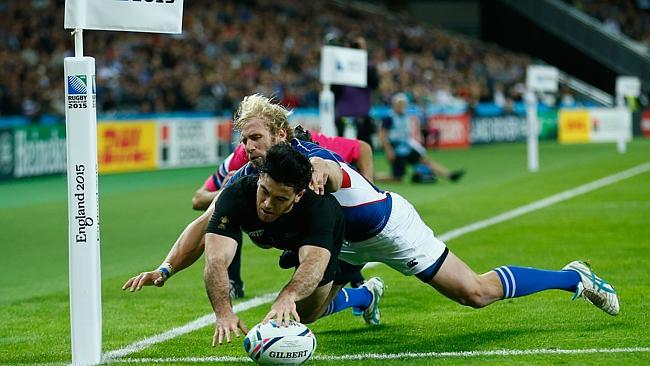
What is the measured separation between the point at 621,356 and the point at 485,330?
1.30m

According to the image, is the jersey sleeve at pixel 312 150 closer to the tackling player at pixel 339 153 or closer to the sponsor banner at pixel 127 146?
the tackling player at pixel 339 153

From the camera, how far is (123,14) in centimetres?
708

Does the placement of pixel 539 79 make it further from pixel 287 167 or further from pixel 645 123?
pixel 287 167

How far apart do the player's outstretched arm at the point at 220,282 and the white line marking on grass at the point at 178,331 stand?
971 mm

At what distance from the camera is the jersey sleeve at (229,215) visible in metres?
6.89

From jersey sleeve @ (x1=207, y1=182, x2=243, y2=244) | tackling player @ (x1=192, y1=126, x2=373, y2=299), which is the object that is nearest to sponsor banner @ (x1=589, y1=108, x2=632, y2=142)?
tackling player @ (x1=192, y1=126, x2=373, y2=299)

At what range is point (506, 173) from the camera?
2581 centimetres

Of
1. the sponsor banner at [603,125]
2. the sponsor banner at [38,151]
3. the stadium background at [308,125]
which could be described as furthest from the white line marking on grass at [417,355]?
the sponsor banner at [603,125]

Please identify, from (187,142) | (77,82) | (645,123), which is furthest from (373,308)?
(645,123)

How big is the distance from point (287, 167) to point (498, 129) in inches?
1351

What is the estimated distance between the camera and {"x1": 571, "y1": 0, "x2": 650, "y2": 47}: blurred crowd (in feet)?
175

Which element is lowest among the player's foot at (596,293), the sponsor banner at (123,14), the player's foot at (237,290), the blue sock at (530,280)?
the player's foot at (237,290)

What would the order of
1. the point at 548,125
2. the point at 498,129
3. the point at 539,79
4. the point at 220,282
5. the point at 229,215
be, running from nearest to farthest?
the point at 220,282, the point at 229,215, the point at 539,79, the point at 498,129, the point at 548,125

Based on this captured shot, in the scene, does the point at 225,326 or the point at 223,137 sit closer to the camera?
the point at 225,326
